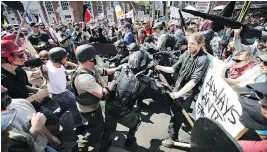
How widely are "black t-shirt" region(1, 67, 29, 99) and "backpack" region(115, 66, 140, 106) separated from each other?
4.62 feet

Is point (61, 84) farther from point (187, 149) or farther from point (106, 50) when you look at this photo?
point (106, 50)

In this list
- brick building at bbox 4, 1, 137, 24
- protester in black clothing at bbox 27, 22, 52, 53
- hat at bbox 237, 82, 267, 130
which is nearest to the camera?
hat at bbox 237, 82, 267, 130

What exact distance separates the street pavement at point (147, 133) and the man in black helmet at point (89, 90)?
0.73 m

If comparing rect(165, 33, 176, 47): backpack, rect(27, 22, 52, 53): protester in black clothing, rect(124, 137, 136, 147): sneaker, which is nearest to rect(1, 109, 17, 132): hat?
rect(124, 137, 136, 147): sneaker

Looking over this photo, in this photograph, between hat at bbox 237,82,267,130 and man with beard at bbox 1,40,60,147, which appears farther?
man with beard at bbox 1,40,60,147

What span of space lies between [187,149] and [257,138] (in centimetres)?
128

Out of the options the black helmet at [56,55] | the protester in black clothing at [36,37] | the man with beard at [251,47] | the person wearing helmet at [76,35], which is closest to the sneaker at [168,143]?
the black helmet at [56,55]

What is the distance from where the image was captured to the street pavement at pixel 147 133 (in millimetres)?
3160

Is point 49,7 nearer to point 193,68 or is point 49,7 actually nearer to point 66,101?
point 66,101

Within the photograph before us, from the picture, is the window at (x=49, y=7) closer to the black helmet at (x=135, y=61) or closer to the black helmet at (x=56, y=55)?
the black helmet at (x=56, y=55)

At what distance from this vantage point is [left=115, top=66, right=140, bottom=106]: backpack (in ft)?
8.14

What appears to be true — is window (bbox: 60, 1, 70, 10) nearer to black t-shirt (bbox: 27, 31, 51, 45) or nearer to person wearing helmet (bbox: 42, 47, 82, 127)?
black t-shirt (bbox: 27, 31, 51, 45)

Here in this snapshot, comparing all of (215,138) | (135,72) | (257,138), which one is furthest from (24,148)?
(257,138)

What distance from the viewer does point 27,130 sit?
5.76ft
